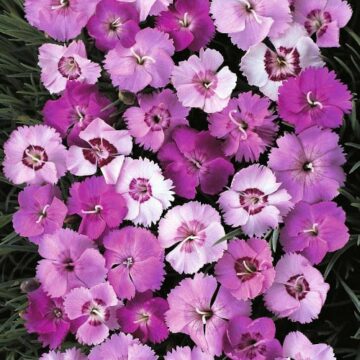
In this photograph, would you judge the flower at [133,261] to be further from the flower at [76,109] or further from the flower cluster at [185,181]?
the flower at [76,109]

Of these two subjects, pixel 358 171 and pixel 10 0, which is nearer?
pixel 358 171

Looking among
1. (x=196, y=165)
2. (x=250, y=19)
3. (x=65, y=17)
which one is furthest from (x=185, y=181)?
(x=65, y=17)

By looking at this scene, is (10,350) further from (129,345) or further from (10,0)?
(10,0)

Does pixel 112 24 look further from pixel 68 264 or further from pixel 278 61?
pixel 68 264

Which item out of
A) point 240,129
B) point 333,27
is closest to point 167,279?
point 240,129

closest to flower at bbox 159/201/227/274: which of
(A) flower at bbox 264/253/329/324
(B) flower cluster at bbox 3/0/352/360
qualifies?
(B) flower cluster at bbox 3/0/352/360

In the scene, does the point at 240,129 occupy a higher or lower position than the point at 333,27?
lower

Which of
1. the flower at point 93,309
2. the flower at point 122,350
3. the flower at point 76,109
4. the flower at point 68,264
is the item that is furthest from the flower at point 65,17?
the flower at point 122,350
